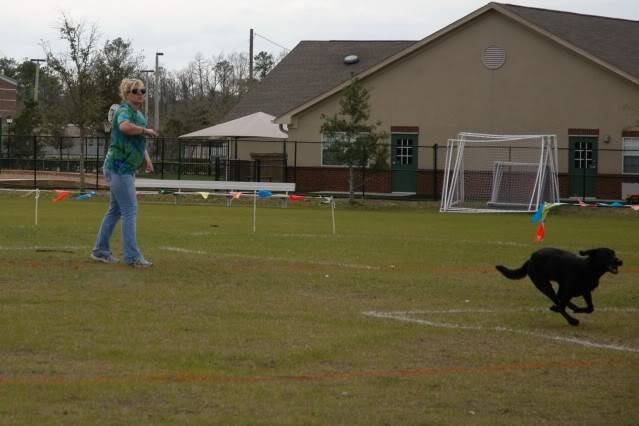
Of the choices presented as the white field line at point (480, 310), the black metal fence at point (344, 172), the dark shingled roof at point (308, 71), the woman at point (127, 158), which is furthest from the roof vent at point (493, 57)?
the white field line at point (480, 310)

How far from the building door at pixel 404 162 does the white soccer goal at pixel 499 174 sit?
2.12 meters

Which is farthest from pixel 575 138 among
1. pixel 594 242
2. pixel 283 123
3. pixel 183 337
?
pixel 183 337

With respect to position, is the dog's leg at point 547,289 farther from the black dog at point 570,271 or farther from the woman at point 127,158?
the woman at point 127,158

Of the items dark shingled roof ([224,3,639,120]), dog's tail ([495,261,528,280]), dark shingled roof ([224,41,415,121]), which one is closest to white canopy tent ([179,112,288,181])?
dark shingled roof ([224,3,639,120])

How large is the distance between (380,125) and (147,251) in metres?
28.6

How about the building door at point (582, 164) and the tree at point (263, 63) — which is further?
the tree at point (263, 63)

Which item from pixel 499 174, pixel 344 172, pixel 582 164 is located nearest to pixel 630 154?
pixel 582 164

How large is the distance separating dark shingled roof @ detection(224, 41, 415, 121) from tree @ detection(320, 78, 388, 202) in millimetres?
11816

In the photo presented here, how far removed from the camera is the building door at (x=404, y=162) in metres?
45.5

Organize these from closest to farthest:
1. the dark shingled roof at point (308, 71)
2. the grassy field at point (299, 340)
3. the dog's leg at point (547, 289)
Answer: the grassy field at point (299, 340)
the dog's leg at point (547, 289)
the dark shingled roof at point (308, 71)

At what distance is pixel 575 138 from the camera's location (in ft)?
143

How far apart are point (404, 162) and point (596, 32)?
30.9 feet

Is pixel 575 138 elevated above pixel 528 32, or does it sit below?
below

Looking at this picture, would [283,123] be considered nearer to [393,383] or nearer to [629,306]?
[629,306]
